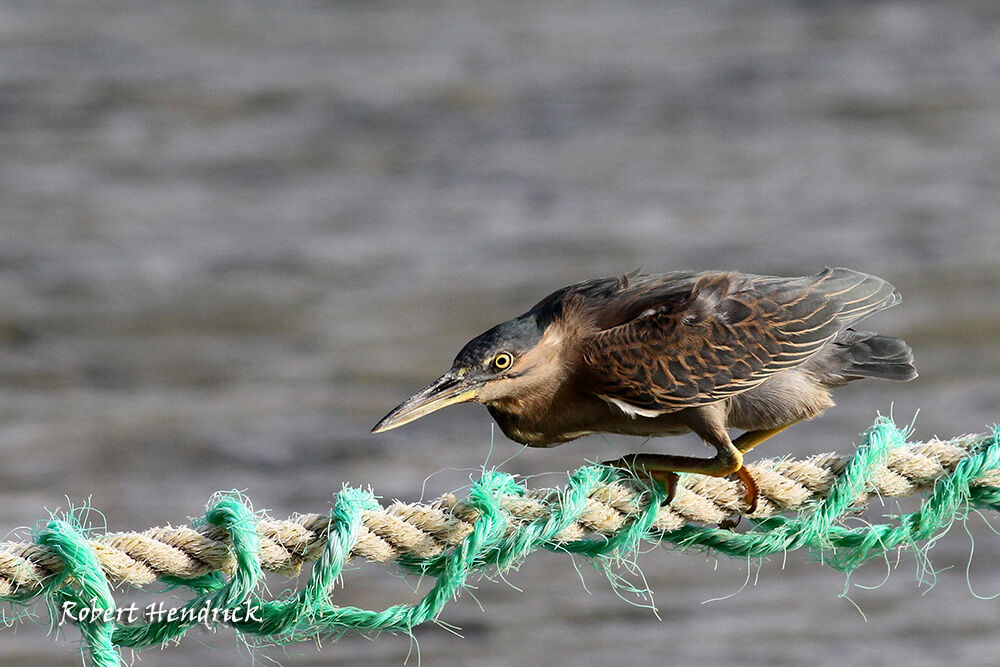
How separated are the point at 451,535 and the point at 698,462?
55 centimetres

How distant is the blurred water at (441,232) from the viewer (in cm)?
557

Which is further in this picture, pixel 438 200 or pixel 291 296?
pixel 438 200

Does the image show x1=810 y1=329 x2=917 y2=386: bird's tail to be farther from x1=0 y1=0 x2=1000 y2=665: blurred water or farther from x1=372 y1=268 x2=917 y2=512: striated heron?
x1=0 y1=0 x2=1000 y2=665: blurred water

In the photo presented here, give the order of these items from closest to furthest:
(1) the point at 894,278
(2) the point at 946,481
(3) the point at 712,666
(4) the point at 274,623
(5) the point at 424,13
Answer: (4) the point at 274,623 → (2) the point at 946,481 → (3) the point at 712,666 → (1) the point at 894,278 → (5) the point at 424,13

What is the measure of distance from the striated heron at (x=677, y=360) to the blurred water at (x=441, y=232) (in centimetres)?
242

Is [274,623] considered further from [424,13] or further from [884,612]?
[424,13]

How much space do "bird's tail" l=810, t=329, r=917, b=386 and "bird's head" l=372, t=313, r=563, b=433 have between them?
0.64 m

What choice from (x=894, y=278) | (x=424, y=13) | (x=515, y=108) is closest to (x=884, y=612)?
(x=894, y=278)

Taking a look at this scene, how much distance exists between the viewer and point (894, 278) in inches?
314

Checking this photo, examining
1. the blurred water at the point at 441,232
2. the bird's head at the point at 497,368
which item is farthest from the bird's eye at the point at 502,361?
the blurred water at the point at 441,232

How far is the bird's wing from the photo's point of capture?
283cm

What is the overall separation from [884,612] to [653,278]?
304 cm

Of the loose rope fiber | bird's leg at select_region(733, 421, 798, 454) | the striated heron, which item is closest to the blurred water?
bird's leg at select_region(733, 421, 798, 454)
